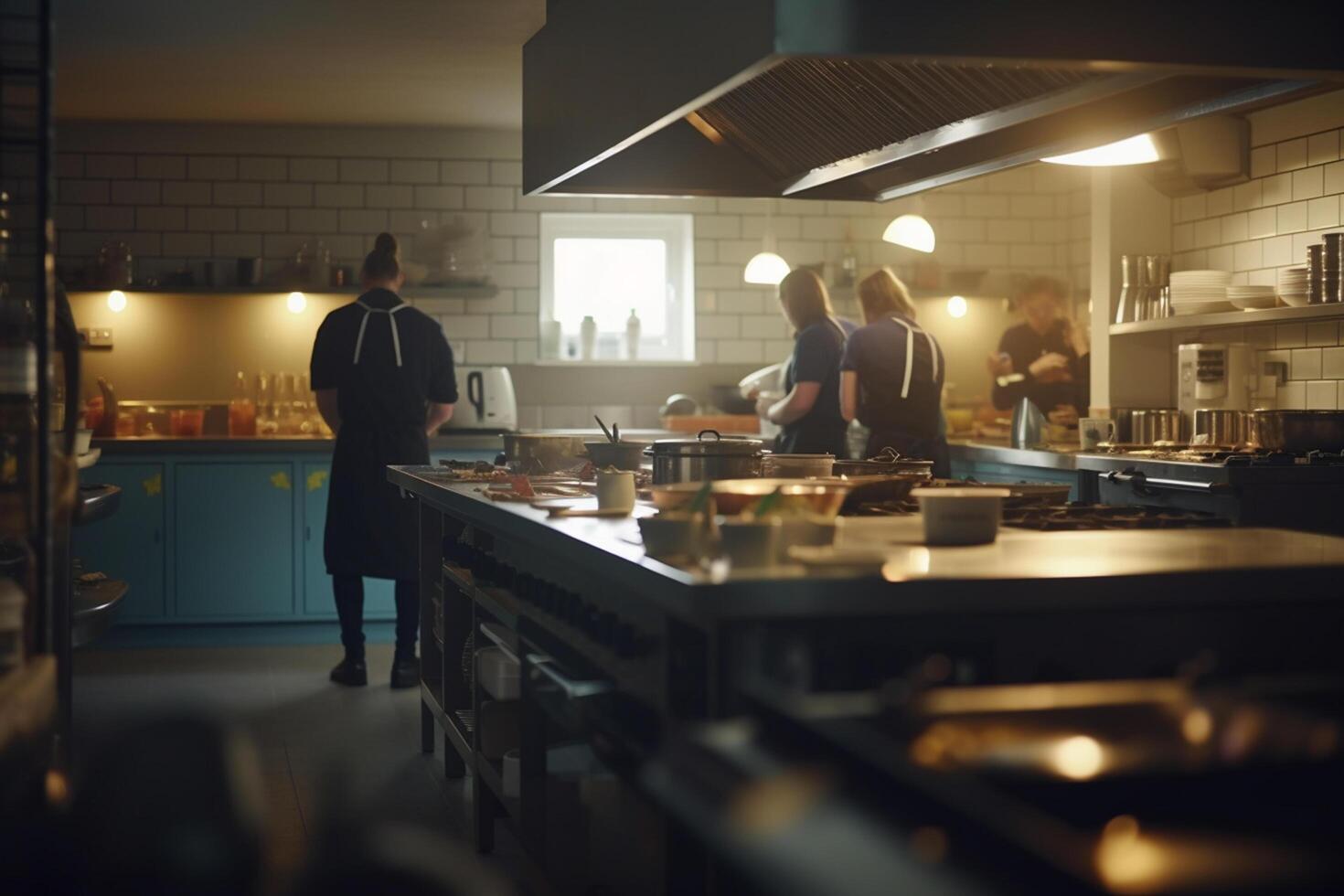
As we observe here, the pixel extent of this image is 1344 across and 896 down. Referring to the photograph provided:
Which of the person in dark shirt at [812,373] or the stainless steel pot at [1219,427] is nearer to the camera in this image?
the stainless steel pot at [1219,427]

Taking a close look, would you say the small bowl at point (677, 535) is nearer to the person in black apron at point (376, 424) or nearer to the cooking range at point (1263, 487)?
the cooking range at point (1263, 487)

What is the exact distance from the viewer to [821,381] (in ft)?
18.7

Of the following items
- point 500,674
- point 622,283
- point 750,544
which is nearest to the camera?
point 750,544

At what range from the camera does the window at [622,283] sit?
817 cm

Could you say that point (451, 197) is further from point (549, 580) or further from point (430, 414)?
point (549, 580)

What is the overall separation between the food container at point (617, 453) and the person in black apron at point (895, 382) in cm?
179

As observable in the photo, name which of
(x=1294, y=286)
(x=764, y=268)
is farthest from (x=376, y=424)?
(x=1294, y=286)

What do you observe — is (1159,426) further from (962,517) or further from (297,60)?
(962,517)

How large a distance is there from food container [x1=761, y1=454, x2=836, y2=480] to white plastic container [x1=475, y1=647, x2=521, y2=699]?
2.36ft

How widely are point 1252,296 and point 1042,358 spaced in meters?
1.80

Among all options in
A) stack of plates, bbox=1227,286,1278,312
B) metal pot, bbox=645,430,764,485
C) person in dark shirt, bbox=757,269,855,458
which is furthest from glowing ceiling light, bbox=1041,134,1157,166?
person in dark shirt, bbox=757,269,855,458

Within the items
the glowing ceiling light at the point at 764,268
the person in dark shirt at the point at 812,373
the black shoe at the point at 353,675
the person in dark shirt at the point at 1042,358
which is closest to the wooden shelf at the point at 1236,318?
the person in dark shirt at the point at 1042,358

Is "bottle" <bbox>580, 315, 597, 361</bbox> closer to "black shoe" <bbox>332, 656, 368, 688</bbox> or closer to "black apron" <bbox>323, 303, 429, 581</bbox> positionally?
"black apron" <bbox>323, 303, 429, 581</bbox>

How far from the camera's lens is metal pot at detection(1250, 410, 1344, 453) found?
518 centimetres
